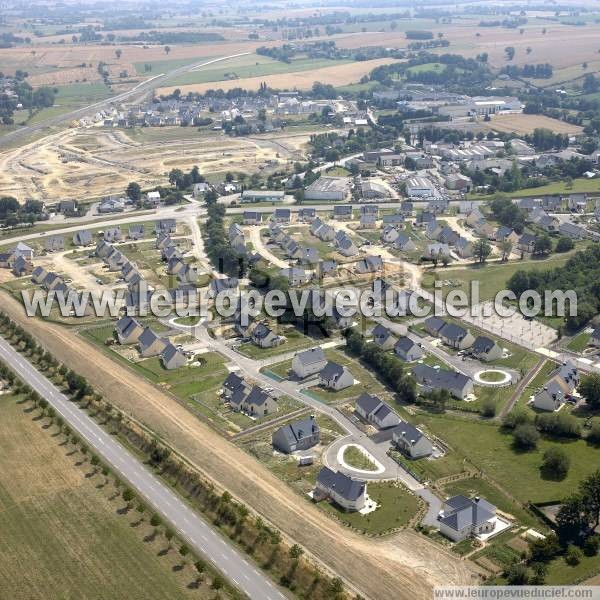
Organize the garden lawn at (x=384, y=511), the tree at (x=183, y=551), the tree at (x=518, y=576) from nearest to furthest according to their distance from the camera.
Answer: the tree at (x=518, y=576), the tree at (x=183, y=551), the garden lawn at (x=384, y=511)

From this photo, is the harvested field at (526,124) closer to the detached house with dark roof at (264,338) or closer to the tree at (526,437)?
the detached house with dark roof at (264,338)

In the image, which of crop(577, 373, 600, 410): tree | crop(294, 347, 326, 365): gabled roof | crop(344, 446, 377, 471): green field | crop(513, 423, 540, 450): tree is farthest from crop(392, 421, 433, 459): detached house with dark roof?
crop(577, 373, 600, 410): tree

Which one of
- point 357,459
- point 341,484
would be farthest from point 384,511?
point 357,459

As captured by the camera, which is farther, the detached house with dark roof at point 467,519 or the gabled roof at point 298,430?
the gabled roof at point 298,430

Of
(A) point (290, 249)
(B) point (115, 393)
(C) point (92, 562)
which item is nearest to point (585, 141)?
(A) point (290, 249)

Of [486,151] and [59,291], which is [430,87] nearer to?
[486,151]

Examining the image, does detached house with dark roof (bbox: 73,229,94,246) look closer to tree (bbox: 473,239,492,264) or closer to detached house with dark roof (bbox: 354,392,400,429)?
tree (bbox: 473,239,492,264)

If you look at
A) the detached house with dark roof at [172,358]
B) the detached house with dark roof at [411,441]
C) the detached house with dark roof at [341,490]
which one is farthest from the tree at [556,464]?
the detached house with dark roof at [172,358]
